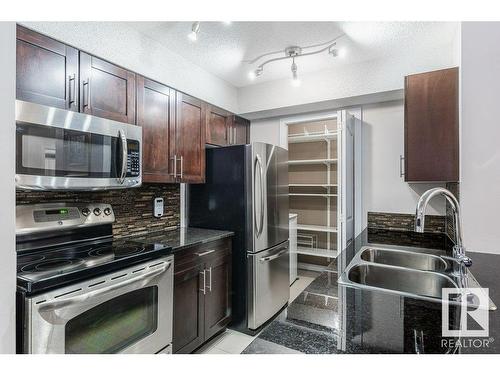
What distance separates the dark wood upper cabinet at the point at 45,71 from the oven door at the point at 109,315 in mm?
999

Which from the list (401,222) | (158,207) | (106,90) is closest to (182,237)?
(158,207)

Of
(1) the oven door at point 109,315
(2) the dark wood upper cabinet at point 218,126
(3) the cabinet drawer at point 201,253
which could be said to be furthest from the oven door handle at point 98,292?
(2) the dark wood upper cabinet at point 218,126

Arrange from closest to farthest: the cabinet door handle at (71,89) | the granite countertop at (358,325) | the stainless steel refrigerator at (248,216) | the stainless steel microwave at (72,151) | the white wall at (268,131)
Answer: the granite countertop at (358,325), the stainless steel microwave at (72,151), the cabinet door handle at (71,89), the stainless steel refrigerator at (248,216), the white wall at (268,131)

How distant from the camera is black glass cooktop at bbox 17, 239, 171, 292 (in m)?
1.20

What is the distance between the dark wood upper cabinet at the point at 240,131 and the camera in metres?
3.08

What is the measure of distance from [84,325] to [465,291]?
1702 mm

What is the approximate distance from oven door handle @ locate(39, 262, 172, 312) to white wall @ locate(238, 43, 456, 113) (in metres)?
2.06

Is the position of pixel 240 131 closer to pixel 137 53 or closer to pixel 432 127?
pixel 137 53

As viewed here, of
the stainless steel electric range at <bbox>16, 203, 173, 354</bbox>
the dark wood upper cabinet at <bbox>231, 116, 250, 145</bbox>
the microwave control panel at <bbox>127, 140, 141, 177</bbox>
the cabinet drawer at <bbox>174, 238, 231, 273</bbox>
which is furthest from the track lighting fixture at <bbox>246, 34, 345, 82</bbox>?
the stainless steel electric range at <bbox>16, 203, 173, 354</bbox>

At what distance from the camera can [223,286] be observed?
234 centimetres

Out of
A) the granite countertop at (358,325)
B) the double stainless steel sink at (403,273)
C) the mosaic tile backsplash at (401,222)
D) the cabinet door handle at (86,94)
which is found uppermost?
the cabinet door handle at (86,94)

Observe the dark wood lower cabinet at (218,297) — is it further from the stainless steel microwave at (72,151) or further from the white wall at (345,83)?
the white wall at (345,83)
